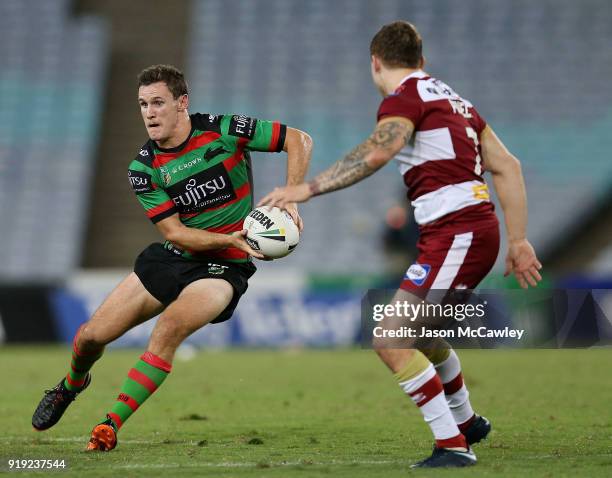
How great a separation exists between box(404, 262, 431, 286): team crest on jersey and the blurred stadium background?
40.4ft

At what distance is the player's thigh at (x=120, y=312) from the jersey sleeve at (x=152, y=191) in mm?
470

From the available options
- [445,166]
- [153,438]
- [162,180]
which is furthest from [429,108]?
[153,438]

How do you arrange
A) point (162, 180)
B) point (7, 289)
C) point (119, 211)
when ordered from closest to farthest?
point (162, 180)
point (7, 289)
point (119, 211)

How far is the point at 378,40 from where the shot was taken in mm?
5473

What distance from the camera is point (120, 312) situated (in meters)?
6.47

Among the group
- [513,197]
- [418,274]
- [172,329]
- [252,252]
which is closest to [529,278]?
[513,197]

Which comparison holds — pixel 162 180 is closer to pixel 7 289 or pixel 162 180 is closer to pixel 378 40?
pixel 378 40

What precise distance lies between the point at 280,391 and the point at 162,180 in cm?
403

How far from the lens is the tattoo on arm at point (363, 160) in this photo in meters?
5.21

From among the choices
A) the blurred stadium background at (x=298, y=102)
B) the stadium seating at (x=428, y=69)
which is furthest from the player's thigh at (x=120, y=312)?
the stadium seating at (x=428, y=69)

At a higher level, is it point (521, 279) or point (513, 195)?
point (513, 195)

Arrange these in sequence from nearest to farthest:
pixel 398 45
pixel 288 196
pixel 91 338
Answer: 1. pixel 288 196
2. pixel 398 45
3. pixel 91 338

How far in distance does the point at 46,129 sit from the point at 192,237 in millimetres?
16045

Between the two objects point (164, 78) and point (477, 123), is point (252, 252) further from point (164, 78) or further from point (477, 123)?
point (477, 123)
